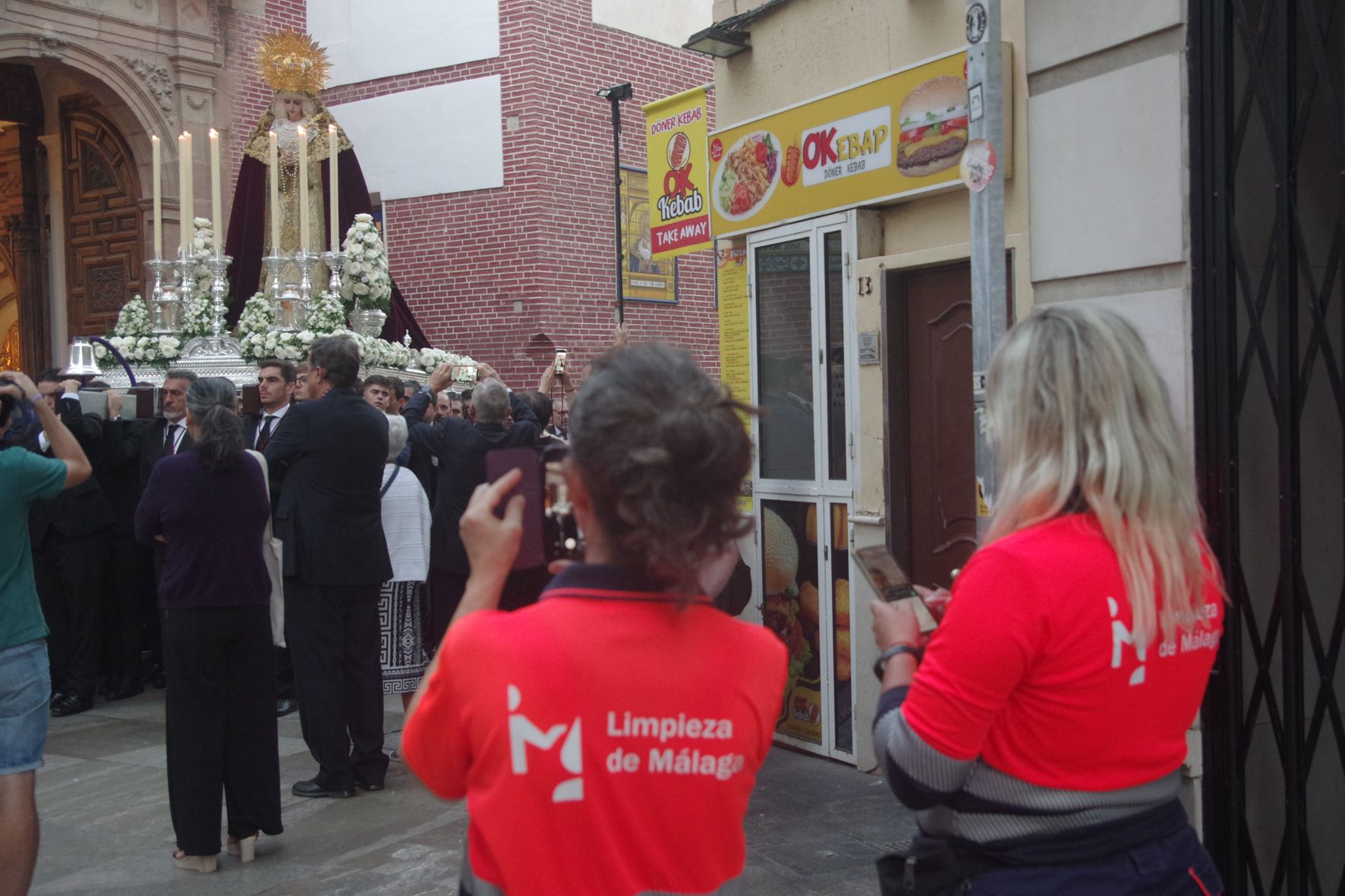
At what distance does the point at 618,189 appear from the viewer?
15.5 m

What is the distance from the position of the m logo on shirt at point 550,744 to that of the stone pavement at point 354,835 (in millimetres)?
3331

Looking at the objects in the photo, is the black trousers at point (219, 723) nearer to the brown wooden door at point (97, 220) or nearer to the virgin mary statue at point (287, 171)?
the virgin mary statue at point (287, 171)

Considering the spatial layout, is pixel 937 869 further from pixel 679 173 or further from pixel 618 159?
pixel 618 159

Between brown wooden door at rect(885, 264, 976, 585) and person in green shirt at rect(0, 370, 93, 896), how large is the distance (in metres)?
3.79

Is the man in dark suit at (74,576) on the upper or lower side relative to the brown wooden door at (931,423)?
lower

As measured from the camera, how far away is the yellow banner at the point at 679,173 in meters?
8.10

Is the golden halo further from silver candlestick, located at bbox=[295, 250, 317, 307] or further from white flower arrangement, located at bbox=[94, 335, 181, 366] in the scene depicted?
white flower arrangement, located at bbox=[94, 335, 181, 366]

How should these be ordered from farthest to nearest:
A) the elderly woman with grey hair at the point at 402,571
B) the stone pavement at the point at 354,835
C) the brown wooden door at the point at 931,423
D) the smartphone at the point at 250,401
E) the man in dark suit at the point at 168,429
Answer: the smartphone at the point at 250,401 < the man in dark suit at the point at 168,429 < the elderly woman with grey hair at the point at 402,571 < the brown wooden door at the point at 931,423 < the stone pavement at the point at 354,835

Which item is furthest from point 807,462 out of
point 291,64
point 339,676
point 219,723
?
point 291,64

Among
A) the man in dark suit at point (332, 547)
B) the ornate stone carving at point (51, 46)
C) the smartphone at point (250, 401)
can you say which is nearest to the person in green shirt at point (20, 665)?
the man in dark suit at point (332, 547)

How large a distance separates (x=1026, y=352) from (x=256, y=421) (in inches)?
299

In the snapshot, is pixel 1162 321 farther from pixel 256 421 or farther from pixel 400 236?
pixel 400 236

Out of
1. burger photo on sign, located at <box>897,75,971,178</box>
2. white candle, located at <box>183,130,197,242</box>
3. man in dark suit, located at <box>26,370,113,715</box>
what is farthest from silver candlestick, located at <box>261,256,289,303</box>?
burger photo on sign, located at <box>897,75,971,178</box>

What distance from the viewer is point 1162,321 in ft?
13.7
